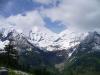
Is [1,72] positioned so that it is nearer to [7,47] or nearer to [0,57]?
[7,47]

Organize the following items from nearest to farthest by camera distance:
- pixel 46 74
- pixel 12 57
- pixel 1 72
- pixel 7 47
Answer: pixel 1 72
pixel 7 47
pixel 12 57
pixel 46 74

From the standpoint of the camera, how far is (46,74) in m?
184

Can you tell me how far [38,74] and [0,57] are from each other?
41.6 meters

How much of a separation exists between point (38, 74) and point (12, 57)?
65.8m

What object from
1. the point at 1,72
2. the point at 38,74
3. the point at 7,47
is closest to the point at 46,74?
the point at 38,74

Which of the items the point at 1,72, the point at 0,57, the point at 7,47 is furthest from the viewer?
the point at 0,57

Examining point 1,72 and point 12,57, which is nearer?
point 1,72

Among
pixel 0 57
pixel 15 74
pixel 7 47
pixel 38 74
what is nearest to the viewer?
pixel 15 74

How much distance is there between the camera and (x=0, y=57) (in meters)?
133

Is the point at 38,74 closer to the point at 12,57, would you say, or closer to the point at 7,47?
the point at 12,57

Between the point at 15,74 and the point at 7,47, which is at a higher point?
the point at 7,47

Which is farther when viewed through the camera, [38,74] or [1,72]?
[38,74]

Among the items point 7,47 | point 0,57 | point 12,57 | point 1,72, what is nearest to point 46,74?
point 0,57

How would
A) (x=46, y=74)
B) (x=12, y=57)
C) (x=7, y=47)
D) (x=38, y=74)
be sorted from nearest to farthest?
(x=7, y=47)
(x=12, y=57)
(x=38, y=74)
(x=46, y=74)
